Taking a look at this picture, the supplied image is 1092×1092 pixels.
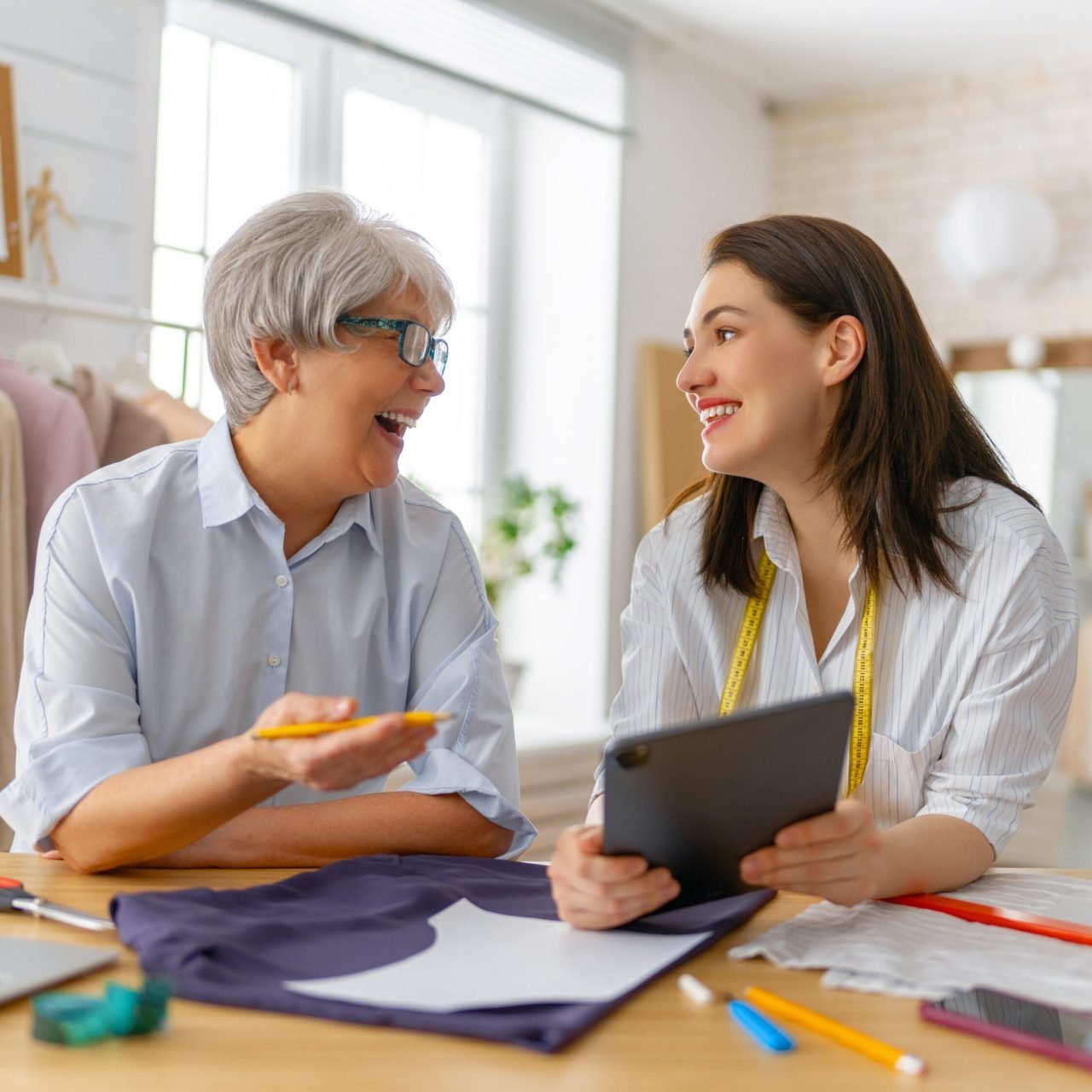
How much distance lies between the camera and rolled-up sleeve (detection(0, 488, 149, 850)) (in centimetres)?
144

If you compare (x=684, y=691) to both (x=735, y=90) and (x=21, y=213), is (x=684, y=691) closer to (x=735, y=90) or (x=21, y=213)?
(x=21, y=213)

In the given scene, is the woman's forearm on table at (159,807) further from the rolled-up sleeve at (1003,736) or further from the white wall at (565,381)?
the white wall at (565,381)

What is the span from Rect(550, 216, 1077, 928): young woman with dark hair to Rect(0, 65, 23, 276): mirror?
1788 millimetres

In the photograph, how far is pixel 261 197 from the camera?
13.3ft

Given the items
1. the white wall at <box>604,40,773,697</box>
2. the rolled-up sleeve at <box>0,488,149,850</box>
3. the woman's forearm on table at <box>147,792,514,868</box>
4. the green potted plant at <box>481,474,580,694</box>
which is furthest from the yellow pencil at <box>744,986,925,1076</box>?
the white wall at <box>604,40,773,697</box>

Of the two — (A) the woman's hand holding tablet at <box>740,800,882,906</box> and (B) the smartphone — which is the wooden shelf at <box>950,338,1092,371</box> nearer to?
(A) the woman's hand holding tablet at <box>740,800,882,906</box>

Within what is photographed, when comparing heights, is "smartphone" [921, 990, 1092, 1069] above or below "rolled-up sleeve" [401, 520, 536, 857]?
below

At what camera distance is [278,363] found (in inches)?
68.8

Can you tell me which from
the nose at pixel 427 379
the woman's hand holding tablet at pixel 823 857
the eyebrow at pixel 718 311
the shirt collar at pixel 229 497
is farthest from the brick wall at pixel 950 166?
the woman's hand holding tablet at pixel 823 857

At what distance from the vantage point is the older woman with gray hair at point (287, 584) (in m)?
1.48

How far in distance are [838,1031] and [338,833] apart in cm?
67

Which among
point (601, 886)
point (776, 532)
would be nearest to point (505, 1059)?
point (601, 886)

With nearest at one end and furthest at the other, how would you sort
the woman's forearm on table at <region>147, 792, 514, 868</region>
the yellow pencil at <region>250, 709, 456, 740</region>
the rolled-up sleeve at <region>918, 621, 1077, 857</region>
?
the yellow pencil at <region>250, 709, 456, 740</region> → the woman's forearm on table at <region>147, 792, 514, 868</region> → the rolled-up sleeve at <region>918, 621, 1077, 857</region>

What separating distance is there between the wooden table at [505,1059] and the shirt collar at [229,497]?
2.46 feet
